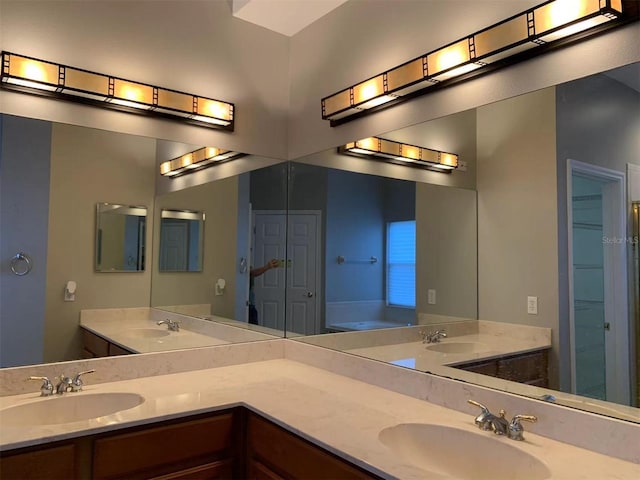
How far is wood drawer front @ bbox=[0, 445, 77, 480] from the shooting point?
4.47 ft

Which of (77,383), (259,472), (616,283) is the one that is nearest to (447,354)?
(616,283)

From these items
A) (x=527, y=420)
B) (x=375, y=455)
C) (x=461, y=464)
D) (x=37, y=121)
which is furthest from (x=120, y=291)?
(x=527, y=420)

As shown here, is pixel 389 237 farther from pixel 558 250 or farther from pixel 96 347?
pixel 96 347

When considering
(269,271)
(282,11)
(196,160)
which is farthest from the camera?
(269,271)

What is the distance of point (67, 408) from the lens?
1.76 meters

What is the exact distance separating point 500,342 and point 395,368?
0.48 metres

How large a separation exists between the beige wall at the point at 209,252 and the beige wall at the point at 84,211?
89 millimetres

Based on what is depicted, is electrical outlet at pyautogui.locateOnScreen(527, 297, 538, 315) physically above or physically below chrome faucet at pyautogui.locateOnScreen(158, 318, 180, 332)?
above

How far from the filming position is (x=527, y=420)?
1.39 meters

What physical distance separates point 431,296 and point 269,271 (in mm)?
1063

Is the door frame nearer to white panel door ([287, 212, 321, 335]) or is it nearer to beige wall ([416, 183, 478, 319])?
beige wall ([416, 183, 478, 319])

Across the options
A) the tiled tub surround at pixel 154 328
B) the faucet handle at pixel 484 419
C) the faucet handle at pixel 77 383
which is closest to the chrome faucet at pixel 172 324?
the tiled tub surround at pixel 154 328

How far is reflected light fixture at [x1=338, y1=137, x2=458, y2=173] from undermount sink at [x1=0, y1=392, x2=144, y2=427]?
148 cm

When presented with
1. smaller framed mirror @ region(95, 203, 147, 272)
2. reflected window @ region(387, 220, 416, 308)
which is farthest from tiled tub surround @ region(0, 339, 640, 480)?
smaller framed mirror @ region(95, 203, 147, 272)
